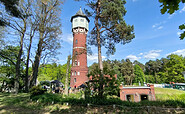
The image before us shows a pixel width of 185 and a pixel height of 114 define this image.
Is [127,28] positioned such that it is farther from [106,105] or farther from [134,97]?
[134,97]

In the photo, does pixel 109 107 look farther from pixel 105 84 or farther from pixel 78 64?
pixel 78 64

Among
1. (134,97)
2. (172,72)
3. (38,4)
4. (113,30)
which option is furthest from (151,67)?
(38,4)

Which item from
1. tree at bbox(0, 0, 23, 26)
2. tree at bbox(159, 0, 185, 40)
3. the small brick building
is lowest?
the small brick building

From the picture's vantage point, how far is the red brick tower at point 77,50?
25.4 metres

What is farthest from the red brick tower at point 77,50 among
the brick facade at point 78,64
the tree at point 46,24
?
the tree at point 46,24

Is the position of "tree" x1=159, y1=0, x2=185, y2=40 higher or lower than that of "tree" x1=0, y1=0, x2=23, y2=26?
lower

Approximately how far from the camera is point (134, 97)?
15289 millimetres

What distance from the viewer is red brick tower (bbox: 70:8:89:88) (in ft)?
83.2

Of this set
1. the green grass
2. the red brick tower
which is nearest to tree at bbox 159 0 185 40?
the green grass

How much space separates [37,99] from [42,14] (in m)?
13.1

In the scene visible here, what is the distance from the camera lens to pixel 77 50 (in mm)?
26188

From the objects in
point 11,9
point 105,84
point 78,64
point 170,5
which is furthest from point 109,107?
point 78,64

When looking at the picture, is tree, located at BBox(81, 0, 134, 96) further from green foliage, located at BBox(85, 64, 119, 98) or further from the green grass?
the green grass

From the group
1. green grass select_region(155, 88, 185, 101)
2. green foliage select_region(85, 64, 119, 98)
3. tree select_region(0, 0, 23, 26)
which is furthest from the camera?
tree select_region(0, 0, 23, 26)
